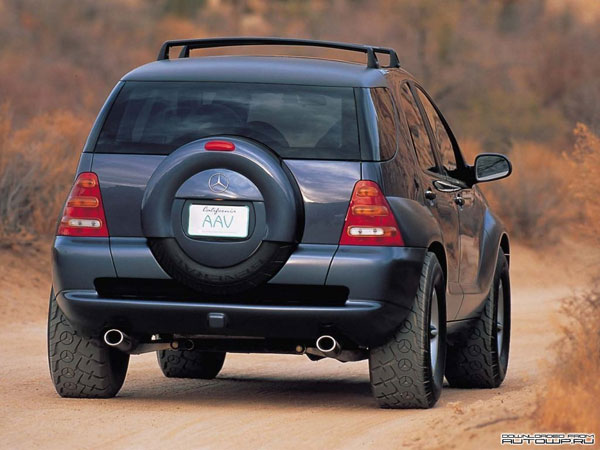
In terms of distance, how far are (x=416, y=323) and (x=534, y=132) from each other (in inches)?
1067

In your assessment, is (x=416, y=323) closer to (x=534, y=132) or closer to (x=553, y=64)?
(x=534, y=132)

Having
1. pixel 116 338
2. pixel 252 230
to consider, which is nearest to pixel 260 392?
pixel 116 338

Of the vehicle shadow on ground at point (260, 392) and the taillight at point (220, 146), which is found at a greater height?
the taillight at point (220, 146)

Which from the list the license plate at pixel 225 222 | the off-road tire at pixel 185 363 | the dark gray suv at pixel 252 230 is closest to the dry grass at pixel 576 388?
the dark gray suv at pixel 252 230

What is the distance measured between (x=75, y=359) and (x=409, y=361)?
176 centimetres

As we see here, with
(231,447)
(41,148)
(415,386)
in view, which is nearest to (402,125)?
(415,386)

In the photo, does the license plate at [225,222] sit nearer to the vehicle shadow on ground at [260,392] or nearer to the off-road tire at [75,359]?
the off-road tire at [75,359]

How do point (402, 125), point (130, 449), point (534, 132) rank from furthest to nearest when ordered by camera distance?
1. point (534, 132)
2. point (402, 125)
3. point (130, 449)

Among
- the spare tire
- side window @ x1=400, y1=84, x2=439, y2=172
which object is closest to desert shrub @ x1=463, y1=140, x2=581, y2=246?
side window @ x1=400, y1=84, x2=439, y2=172

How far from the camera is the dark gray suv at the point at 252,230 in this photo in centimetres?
713

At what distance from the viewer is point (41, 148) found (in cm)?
1777

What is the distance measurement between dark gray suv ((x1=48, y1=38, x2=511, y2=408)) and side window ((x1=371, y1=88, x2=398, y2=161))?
1cm

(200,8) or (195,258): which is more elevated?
(200,8)

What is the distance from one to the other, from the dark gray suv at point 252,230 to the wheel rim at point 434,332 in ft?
0.04
